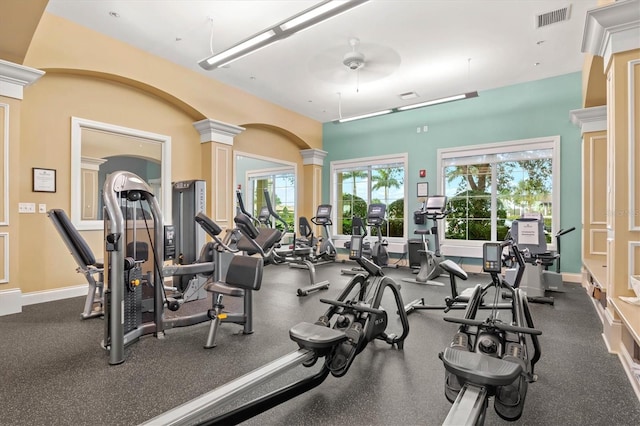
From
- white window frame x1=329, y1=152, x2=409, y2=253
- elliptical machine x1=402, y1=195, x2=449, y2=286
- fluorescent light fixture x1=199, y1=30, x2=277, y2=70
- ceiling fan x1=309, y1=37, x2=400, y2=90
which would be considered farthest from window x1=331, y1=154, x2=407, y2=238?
fluorescent light fixture x1=199, y1=30, x2=277, y2=70

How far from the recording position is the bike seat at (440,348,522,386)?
1593 mm

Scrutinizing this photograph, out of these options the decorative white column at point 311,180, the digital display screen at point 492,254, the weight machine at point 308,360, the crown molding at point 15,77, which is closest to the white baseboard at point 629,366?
the digital display screen at point 492,254

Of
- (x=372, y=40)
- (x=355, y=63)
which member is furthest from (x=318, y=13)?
(x=355, y=63)

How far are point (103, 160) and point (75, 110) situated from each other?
795 mm

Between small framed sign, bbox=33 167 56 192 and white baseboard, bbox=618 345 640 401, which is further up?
small framed sign, bbox=33 167 56 192

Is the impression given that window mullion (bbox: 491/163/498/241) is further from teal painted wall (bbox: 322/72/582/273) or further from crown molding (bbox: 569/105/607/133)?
crown molding (bbox: 569/105/607/133)

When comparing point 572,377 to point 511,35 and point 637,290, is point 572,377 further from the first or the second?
point 511,35

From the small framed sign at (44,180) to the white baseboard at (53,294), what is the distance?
1.40 metres

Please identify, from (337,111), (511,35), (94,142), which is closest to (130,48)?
(94,142)

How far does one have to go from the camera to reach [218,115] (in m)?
6.54

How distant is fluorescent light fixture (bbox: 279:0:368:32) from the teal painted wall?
4.99m

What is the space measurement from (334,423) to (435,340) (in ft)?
5.36

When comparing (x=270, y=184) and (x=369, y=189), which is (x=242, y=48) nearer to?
(x=369, y=189)

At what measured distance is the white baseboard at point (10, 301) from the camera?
398cm
